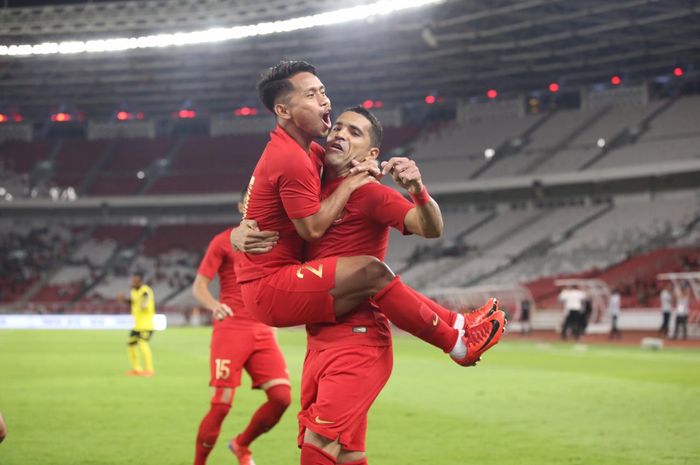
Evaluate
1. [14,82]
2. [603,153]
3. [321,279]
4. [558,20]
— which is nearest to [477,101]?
[603,153]

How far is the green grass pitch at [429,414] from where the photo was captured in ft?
31.4

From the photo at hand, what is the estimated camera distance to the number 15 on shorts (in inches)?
344

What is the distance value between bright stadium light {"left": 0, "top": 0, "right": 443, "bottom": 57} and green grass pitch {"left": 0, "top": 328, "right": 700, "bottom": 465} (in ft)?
69.9

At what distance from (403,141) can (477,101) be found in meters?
5.62

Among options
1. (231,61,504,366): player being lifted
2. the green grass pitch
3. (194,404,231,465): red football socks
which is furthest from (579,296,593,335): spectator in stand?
(231,61,504,366): player being lifted

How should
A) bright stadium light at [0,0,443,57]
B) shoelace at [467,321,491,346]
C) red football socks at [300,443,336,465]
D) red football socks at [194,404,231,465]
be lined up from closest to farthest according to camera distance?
red football socks at [300,443,336,465], shoelace at [467,321,491,346], red football socks at [194,404,231,465], bright stadium light at [0,0,443,57]

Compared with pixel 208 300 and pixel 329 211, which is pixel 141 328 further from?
pixel 329 211

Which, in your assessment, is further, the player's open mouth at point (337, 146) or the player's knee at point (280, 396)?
the player's knee at point (280, 396)

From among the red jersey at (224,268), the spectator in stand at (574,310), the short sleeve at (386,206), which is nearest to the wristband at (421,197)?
the short sleeve at (386,206)

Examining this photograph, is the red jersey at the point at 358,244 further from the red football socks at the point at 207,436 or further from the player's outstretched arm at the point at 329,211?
the red football socks at the point at 207,436

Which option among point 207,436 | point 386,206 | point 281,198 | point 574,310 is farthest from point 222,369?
point 574,310

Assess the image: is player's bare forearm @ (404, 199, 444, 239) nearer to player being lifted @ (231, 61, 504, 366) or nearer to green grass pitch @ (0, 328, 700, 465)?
player being lifted @ (231, 61, 504, 366)

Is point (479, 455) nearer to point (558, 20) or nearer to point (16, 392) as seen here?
point (16, 392)

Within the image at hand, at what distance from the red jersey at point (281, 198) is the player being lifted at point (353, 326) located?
0.20 metres
